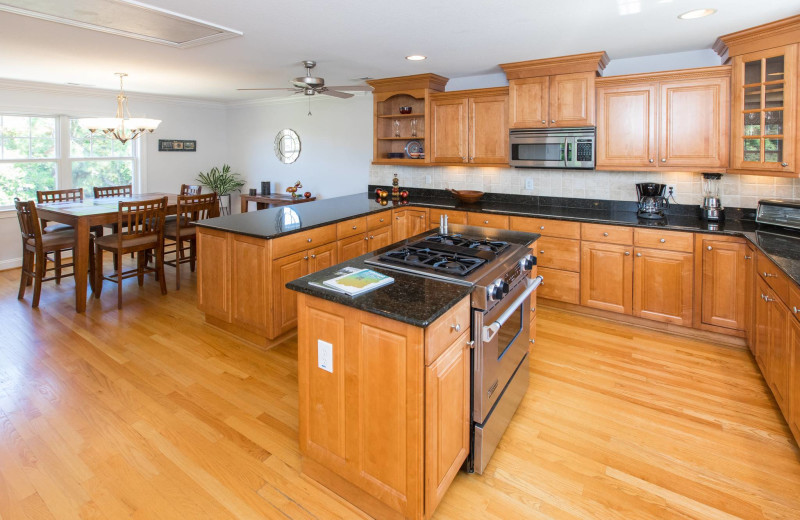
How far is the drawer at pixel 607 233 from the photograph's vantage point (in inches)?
151

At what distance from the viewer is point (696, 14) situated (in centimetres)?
292

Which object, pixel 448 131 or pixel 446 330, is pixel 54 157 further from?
pixel 446 330

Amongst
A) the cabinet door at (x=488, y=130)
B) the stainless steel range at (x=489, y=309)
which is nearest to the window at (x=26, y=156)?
the cabinet door at (x=488, y=130)

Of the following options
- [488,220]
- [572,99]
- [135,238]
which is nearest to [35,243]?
[135,238]

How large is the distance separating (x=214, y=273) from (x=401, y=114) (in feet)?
9.59

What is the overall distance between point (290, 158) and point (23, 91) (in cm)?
333

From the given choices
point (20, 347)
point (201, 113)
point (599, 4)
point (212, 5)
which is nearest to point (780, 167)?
point (599, 4)

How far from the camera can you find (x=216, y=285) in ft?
11.9

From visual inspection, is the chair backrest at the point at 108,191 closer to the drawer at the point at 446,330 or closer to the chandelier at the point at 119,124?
the chandelier at the point at 119,124

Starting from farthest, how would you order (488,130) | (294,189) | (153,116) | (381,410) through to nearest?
(153,116)
(294,189)
(488,130)
(381,410)

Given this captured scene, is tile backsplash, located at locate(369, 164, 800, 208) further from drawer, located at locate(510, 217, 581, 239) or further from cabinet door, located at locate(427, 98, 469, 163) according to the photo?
drawer, located at locate(510, 217, 581, 239)

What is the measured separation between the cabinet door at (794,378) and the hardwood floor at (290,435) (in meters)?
0.18

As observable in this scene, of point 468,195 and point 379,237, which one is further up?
point 468,195

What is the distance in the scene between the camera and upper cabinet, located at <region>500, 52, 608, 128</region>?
406cm
